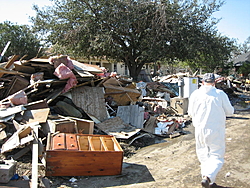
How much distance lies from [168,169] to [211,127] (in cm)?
173

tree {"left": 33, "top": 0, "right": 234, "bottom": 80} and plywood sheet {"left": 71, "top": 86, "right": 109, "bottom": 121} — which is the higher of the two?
tree {"left": 33, "top": 0, "right": 234, "bottom": 80}

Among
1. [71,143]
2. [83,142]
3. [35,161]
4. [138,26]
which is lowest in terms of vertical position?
[35,161]

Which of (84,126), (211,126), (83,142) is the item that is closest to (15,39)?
(84,126)

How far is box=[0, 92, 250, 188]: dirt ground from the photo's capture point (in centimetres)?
407

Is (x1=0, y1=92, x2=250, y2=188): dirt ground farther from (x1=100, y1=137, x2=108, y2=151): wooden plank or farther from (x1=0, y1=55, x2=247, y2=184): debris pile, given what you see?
(x1=0, y1=55, x2=247, y2=184): debris pile

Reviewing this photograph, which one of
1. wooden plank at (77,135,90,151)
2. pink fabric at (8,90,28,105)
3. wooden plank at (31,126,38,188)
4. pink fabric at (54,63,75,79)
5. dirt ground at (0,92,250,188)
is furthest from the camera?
pink fabric at (54,63,75,79)

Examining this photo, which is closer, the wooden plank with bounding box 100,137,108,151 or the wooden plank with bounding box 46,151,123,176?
the wooden plank with bounding box 46,151,123,176

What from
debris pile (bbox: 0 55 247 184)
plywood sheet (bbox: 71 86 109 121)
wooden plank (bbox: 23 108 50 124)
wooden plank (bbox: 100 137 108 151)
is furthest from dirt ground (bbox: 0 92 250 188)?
wooden plank (bbox: 23 108 50 124)

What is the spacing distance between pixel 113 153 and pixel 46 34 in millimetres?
14531

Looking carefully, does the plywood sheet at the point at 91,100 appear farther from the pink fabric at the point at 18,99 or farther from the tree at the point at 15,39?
the tree at the point at 15,39

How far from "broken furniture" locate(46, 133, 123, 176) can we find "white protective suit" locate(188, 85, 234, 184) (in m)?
1.71

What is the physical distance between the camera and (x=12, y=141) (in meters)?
5.03

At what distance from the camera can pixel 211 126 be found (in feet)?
11.4

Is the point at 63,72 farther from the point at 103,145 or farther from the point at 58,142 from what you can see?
the point at 103,145
